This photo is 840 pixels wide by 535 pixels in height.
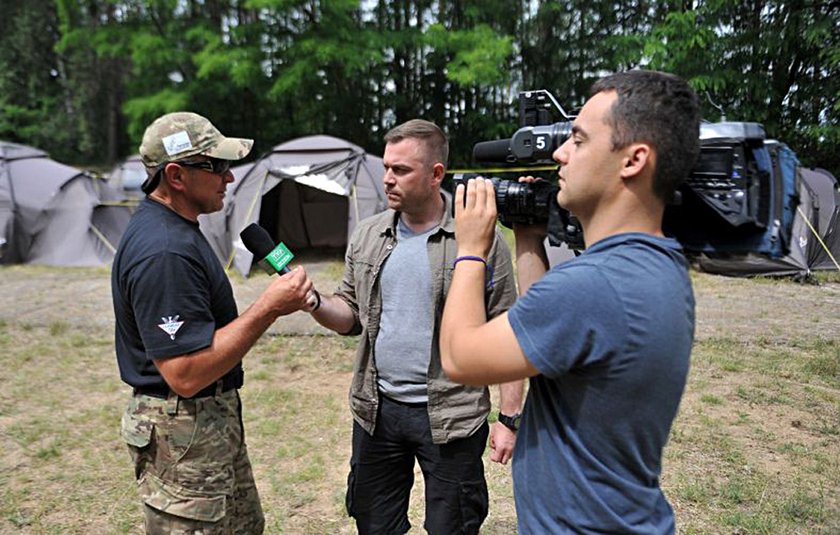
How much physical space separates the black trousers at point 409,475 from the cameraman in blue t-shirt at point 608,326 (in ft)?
2.87

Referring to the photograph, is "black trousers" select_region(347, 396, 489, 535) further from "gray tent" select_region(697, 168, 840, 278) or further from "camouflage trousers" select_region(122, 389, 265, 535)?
"gray tent" select_region(697, 168, 840, 278)

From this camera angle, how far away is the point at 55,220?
1023cm

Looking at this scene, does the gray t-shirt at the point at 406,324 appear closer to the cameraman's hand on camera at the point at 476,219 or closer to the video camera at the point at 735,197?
the cameraman's hand on camera at the point at 476,219

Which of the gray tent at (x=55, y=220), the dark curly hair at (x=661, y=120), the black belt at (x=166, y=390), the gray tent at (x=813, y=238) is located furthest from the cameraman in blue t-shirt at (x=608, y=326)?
the gray tent at (x=55, y=220)

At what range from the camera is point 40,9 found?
88.1ft

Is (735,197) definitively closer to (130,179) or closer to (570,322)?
(570,322)

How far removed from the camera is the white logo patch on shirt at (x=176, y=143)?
180cm

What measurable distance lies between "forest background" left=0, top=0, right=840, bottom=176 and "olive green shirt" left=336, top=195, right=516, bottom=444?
36.5 ft

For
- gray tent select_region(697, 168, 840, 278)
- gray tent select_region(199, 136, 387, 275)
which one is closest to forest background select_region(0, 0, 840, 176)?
gray tent select_region(697, 168, 840, 278)

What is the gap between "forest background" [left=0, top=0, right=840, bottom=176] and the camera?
1206 cm

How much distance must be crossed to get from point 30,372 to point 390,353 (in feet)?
15.1

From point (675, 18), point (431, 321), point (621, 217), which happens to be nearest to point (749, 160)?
point (621, 217)

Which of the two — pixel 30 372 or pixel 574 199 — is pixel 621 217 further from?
pixel 30 372

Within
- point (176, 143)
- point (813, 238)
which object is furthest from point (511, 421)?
point (813, 238)
